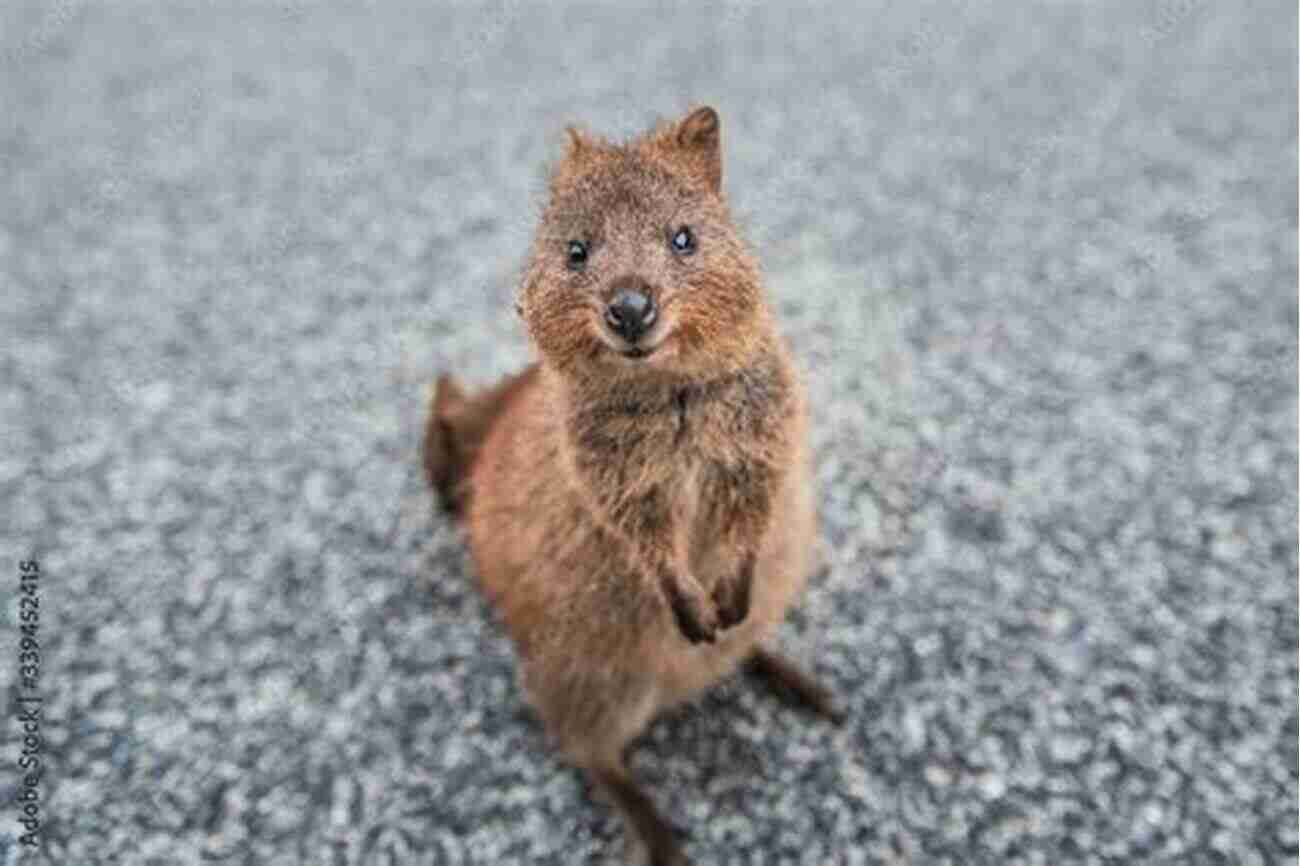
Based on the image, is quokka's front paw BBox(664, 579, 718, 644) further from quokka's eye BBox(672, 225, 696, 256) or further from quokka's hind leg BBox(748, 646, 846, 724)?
quokka's eye BBox(672, 225, 696, 256)

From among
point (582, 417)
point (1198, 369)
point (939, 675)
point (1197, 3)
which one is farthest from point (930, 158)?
point (582, 417)

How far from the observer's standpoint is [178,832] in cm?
384

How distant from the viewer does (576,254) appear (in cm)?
306

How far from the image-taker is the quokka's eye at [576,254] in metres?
3.04

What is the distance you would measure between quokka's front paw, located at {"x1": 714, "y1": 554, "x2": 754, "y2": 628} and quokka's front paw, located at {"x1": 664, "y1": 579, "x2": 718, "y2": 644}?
103mm

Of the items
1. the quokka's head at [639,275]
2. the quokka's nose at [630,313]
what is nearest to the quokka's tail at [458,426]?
the quokka's head at [639,275]

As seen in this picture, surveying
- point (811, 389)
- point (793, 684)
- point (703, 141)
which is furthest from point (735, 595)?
point (811, 389)

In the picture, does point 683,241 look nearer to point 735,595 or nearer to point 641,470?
point 641,470

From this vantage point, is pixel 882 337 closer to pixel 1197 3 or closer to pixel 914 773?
pixel 914 773

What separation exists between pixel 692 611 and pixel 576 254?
1048 millimetres

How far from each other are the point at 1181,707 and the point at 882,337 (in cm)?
231

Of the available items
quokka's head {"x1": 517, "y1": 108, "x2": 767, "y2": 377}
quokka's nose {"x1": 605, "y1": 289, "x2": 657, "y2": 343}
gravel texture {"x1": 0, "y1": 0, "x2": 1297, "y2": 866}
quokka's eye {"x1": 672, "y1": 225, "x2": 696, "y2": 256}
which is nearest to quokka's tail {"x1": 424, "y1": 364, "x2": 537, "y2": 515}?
gravel texture {"x1": 0, "y1": 0, "x2": 1297, "y2": 866}

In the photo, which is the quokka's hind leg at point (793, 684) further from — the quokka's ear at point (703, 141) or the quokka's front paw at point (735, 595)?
the quokka's ear at point (703, 141)

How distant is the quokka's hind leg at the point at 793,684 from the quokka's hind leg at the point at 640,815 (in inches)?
25.0
